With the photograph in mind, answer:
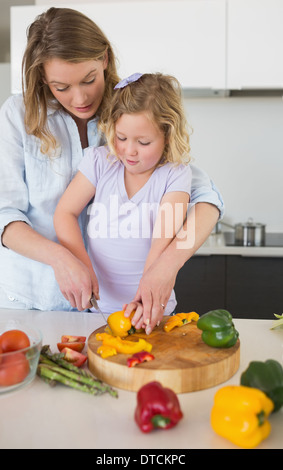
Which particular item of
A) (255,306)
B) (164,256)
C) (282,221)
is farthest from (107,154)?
(282,221)

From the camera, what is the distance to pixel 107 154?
157 cm

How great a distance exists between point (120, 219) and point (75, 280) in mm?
351

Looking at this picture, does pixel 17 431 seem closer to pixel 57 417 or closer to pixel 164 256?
pixel 57 417

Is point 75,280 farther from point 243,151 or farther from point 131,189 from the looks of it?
point 243,151

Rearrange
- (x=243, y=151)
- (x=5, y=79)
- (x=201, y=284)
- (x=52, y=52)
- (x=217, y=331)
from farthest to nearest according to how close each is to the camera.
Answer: (x=5, y=79)
(x=243, y=151)
(x=201, y=284)
(x=52, y=52)
(x=217, y=331)

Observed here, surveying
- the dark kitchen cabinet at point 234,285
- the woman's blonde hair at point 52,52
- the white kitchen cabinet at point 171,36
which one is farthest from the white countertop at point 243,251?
the woman's blonde hair at point 52,52

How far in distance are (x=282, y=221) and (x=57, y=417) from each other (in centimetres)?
276

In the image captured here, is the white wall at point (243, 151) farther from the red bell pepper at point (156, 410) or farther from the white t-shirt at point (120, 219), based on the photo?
the red bell pepper at point (156, 410)

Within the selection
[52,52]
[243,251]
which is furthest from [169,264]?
[243,251]

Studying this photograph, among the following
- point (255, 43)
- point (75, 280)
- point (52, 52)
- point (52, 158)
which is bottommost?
point (75, 280)

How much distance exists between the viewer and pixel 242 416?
0.78m

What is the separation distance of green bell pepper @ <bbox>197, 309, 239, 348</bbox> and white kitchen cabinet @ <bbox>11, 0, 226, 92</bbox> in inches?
79.9

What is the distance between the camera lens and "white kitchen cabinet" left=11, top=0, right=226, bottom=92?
2752 millimetres
